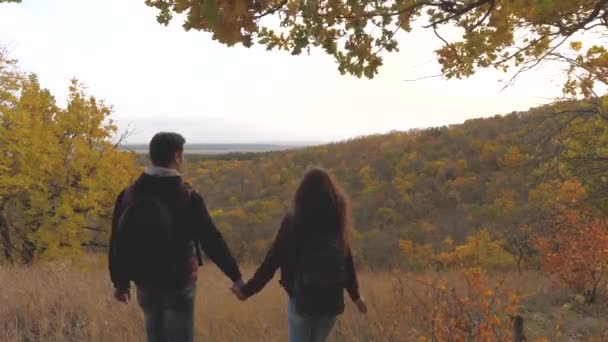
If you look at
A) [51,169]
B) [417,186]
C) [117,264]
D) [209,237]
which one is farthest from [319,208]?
[417,186]

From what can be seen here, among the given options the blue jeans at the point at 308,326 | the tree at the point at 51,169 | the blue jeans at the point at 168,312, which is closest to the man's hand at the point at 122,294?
the blue jeans at the point at 168,312

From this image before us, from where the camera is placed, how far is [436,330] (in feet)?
11.8

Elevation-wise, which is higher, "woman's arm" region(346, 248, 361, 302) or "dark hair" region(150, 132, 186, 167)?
"dark hair" region(150, 132, 186, 167)

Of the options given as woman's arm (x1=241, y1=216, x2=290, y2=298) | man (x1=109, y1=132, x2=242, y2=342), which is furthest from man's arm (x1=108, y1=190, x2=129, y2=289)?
woman's arm (x1=241, y1=216, x2=290, y2=298)

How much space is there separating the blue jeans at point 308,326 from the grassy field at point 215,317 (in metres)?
1.19

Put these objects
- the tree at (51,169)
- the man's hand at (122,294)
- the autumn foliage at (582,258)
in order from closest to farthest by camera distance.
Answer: the man's hand at (122,294) < the autumn foliage at (582,258) < the tree at (51,169)

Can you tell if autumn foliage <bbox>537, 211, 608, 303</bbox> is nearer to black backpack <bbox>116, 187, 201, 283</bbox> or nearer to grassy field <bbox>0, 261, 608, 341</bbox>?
grassy field <bbox>0, 261, 608, 341</bbox>

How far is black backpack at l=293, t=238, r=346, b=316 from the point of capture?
2.88m

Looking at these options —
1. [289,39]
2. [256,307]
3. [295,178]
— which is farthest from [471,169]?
[289,39]

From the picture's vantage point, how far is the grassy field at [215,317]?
14.7 feet

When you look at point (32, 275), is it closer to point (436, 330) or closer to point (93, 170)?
point (436, 330)

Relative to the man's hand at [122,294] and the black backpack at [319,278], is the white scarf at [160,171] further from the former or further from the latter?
the black backpack at [319,278]

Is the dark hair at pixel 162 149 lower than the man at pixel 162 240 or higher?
higher

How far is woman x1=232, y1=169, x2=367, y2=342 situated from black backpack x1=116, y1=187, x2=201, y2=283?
2.14 feet
